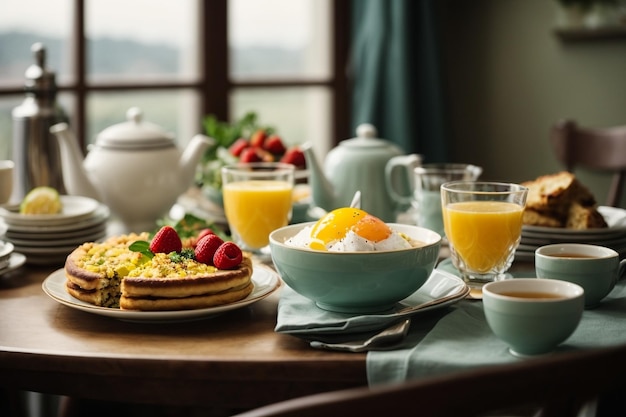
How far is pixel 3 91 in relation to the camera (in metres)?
2.99

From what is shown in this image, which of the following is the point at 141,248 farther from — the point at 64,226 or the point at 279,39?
the point at 279,39

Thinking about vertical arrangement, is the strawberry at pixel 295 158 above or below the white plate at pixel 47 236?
above

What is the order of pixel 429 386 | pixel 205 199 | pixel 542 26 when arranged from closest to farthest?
pixel 429 386 < pixel 205 199 < pixel 542 26

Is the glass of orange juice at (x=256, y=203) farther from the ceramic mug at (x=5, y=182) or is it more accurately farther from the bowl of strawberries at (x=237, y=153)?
the ceramic mug at (x=5, y=182)

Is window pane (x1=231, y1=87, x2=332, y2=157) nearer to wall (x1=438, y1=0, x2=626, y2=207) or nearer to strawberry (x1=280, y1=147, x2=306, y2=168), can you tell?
wall (x1=438, y1=0, x2=626, y2=207)

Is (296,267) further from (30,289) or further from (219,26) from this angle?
(219,26)

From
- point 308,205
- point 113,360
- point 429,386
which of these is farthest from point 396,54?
point 429,386

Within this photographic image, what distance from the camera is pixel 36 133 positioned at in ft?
6.49

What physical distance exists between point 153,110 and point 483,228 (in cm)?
236

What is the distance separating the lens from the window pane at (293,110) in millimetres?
3768

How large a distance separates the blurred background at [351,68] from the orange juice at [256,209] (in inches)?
66.8

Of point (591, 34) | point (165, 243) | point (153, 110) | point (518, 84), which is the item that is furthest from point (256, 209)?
point (518, 84)

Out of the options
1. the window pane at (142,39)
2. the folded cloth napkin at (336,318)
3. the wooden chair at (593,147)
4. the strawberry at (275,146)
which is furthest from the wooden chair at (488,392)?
the window pane at (142,39)

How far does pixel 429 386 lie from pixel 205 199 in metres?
1.57
